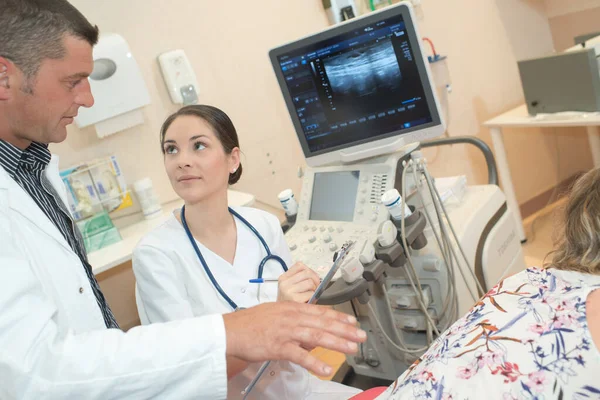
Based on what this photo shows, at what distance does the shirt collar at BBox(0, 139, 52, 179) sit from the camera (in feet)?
3.79

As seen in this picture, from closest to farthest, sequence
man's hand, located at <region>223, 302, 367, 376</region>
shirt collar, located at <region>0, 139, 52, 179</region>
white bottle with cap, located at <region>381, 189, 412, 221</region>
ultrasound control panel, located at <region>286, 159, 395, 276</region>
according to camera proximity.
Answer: man's hand, located at <region>223, 302, 367, 376</region>
shirt collar, located at <region>0, 139, 52, 179</region>
white bottle with cap, located at <region>381, 189, 412, 221</region>
ultrasound control panel, located at <region>286, 159, 395, 276</region>

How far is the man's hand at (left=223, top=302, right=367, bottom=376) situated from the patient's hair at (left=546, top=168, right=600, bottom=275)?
0.61m

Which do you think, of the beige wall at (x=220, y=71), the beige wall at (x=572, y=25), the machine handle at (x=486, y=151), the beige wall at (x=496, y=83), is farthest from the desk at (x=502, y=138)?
the beige wall at (x=220, y=71)

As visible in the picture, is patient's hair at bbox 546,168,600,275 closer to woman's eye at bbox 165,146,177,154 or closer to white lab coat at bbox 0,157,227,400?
white lab coat at bbox 0,157,227,400

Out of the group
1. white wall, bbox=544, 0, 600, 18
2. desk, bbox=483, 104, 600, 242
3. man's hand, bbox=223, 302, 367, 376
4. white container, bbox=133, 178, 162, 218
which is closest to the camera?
man's hand, bbox=223, 302, 367, 376

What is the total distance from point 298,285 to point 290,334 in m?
0.40

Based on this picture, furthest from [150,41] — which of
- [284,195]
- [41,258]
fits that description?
[41,258]

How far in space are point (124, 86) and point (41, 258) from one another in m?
1.40

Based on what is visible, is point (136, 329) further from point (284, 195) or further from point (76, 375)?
point (284, 195)

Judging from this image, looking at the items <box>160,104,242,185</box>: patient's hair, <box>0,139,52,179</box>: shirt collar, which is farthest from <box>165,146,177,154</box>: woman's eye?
<box>0,139,52,179</box>: shirt collar

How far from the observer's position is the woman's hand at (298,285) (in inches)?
46.1

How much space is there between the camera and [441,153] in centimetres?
343

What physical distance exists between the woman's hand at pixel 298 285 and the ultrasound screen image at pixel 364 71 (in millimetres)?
927

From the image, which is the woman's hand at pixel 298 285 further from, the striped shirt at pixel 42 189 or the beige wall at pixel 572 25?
the beige wall at pixel 572 25
